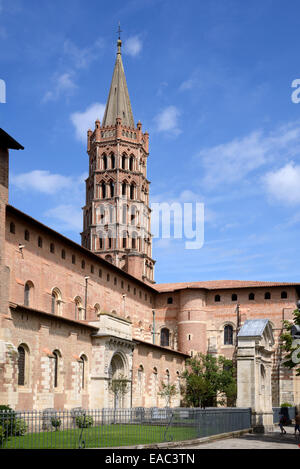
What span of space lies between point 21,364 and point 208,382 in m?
29.9

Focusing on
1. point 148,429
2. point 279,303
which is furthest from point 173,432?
point 279,303

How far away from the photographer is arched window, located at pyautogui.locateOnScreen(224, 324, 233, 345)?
210ft

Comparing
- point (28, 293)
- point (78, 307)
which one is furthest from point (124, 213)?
point (28, 293)

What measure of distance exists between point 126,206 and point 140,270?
10.5 m

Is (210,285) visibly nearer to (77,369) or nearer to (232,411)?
(77,369)

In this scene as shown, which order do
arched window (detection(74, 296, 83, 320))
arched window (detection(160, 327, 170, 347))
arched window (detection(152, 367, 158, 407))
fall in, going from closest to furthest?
arched window (detection(74, 296, 83, 320)) < arched window (detection(152, 367, 158, 407)) < arched window (detection(160, 327, 170, 347))

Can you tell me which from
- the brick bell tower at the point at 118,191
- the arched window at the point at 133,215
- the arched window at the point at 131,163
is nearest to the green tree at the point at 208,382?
the brick bell tower at the point at 118,191

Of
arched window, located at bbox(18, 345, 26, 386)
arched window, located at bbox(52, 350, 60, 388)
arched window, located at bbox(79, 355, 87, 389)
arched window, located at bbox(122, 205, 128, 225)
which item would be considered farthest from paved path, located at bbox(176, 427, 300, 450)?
arched window, located at bbox(122, 205, 128, 225)

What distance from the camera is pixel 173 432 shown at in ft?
74.5

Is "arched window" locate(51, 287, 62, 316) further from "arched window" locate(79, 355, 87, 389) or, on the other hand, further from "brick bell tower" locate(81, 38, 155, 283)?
"brick bell tower" locate(81, 38, 155, 283)

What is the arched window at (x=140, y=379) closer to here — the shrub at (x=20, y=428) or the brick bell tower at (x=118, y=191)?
the shrub at (x=20, y=428)

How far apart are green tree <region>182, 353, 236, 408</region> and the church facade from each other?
4.25 ft

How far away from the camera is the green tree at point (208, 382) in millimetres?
56469
